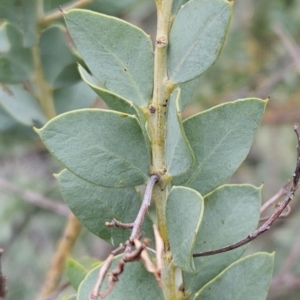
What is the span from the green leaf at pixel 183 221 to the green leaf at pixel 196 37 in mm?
98

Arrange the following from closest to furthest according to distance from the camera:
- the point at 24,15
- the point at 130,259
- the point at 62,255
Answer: the point at 130,259 → the point at 24,15 → the point at 62,255

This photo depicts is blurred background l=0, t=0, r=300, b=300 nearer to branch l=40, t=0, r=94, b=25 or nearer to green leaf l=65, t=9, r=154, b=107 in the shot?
branch l=40, t=0, r=94, b=25

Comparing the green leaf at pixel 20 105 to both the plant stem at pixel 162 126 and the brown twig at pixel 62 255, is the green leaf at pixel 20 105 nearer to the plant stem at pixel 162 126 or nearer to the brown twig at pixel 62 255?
the brown twig at pixel 62 255

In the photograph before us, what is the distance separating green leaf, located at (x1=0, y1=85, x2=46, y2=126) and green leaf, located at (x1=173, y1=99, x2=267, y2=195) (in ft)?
1.05

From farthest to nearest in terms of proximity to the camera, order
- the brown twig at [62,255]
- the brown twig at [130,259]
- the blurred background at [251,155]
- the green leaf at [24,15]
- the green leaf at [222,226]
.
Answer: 1. the blurred background at [251,155]
2. the brown twig at [62,255]
3. the green leaf at [24,15]
4. the green leaf at [222,226]
5. the brown twig at [130,259]

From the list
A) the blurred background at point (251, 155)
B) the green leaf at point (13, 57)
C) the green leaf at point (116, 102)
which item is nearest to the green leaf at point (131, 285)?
the green leaf at point (116, 102)

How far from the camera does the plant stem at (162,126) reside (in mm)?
462

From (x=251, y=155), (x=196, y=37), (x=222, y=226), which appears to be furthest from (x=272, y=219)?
(x=251, y=155)

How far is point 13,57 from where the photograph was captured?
0.70 metres

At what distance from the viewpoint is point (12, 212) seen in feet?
5.08

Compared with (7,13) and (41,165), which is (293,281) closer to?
(7,13)

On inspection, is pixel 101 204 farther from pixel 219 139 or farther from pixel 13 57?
pixel 13 57

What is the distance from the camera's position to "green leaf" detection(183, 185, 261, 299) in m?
0.49

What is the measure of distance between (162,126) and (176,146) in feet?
0.11
